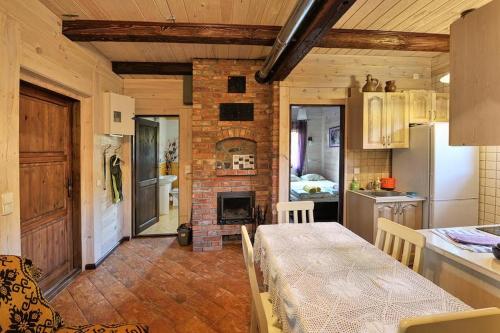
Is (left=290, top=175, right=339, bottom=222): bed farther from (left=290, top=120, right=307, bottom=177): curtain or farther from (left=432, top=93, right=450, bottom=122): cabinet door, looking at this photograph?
(left=290, top=120, right=307, bottom=177): curtain

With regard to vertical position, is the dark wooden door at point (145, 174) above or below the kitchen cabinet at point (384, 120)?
below

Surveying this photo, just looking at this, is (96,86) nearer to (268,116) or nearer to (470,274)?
(268,116)

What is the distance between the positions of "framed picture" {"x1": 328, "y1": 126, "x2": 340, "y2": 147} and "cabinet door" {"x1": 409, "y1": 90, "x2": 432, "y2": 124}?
237cm

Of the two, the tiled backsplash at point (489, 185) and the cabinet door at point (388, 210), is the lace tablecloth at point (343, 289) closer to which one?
the cabinet door at point (388, 210)

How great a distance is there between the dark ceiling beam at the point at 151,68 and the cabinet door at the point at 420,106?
10.1 ft

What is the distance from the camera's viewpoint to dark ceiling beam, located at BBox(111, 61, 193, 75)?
12.7 ft

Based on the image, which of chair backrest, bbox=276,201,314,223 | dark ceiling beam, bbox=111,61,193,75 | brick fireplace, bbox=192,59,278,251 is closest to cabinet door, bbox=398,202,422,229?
chair backrest, bbox=276,201,314,223

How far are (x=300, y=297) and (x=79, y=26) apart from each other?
305 centimetres

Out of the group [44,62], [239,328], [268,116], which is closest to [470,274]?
[239,328]

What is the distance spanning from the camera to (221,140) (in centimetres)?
387

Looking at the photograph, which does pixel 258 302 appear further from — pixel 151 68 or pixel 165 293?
pixel 151 68

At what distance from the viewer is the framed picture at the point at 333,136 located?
5871 millimetres

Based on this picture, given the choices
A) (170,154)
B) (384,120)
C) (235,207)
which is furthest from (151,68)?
(170,154)

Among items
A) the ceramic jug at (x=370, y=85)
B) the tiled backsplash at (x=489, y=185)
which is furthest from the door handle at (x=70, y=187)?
the tiled backsplash at (x=489, y=185)
